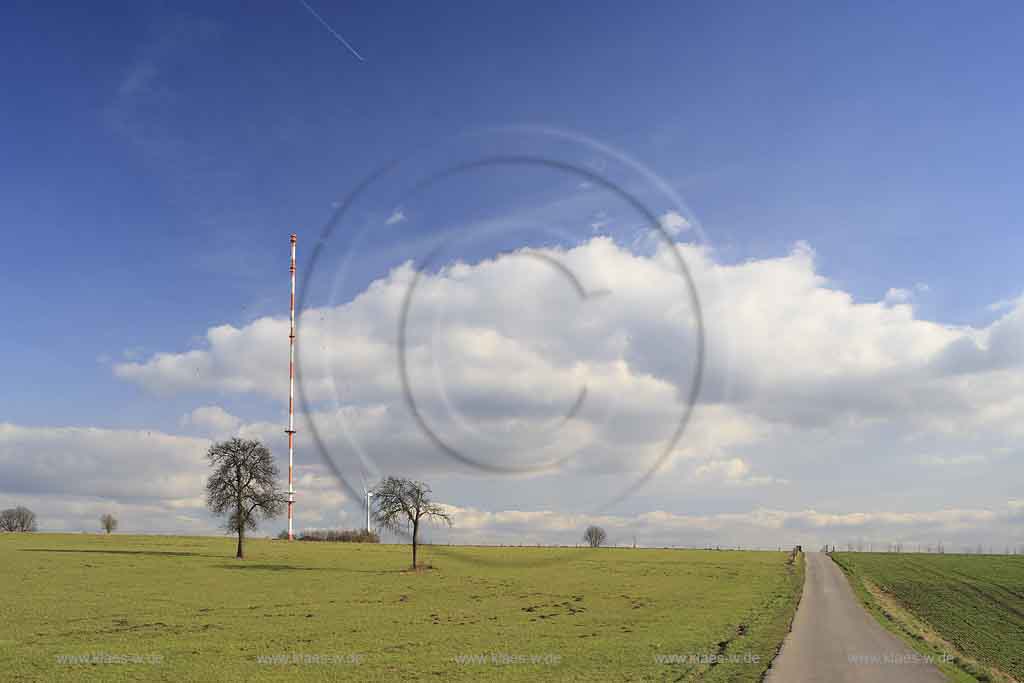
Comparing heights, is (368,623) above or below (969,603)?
above

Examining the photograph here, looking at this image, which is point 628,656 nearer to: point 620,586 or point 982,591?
point 620,586

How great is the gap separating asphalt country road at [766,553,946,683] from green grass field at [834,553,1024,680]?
19.1 ft

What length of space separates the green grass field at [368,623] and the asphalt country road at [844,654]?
1.23m

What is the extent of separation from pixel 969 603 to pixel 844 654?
48.7 m

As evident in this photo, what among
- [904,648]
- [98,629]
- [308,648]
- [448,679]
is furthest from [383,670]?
[904,648]

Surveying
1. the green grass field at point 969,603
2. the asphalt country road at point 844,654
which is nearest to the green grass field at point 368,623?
the asphalt country road at point 844,654

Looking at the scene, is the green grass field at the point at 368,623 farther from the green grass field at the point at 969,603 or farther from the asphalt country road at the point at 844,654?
the green grass field at the point at 969,603

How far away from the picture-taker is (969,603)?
73.6 m

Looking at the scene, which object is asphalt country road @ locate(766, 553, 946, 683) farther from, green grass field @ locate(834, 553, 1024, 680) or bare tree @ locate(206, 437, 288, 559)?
bare tree @ locate(206, 437, 288, 559)

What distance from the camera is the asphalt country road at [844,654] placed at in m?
29.7

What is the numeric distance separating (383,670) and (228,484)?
250ft

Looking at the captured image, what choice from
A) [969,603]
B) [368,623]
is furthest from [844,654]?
[969,603]

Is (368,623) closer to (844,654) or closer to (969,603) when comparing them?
(844,654)

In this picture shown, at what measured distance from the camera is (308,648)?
36875 mm
